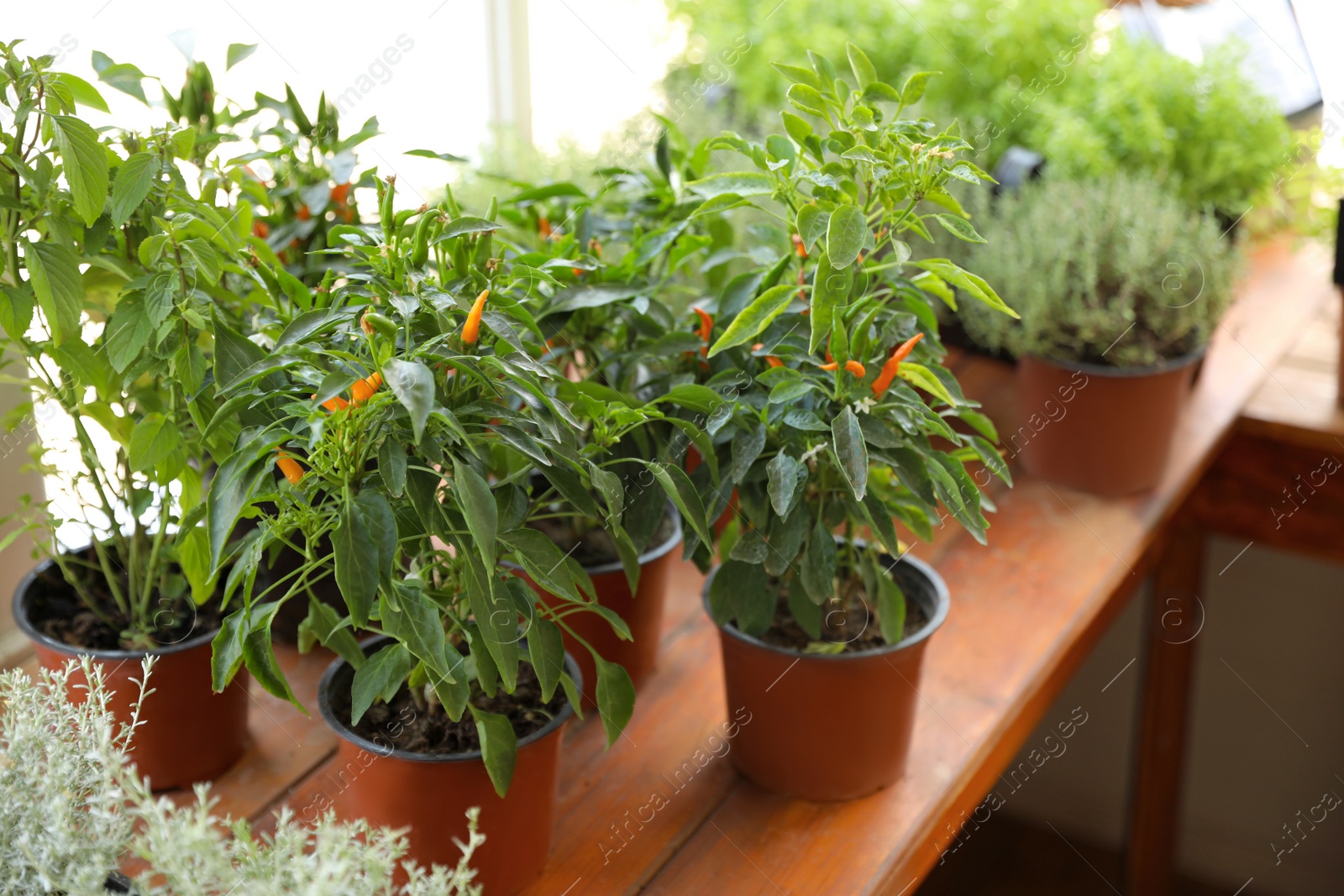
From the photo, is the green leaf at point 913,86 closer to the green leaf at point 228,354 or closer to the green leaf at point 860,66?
the green leaf at point 860,66

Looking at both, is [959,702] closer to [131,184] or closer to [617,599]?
[617,599]

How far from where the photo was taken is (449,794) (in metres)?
0.92

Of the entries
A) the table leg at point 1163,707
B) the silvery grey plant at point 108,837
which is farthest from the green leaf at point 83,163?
the table leg at point 1163,707

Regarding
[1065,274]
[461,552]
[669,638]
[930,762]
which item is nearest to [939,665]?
[930,762]

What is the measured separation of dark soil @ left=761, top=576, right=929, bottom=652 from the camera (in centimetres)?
111

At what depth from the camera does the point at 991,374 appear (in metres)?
1.89

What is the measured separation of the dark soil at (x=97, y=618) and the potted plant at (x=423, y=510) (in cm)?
17

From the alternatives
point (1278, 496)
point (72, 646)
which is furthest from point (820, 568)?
point (1278, 496)

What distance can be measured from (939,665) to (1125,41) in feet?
4.15

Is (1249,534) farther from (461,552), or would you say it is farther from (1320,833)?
(461,552)

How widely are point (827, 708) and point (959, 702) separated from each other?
0.31 meters

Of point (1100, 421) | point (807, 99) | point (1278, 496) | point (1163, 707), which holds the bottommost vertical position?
point (1163, 707)

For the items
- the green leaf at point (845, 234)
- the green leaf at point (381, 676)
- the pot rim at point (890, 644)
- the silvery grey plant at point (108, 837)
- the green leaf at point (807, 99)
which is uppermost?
the green leaf at point (807, 99)

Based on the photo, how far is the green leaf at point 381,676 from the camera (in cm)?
88
